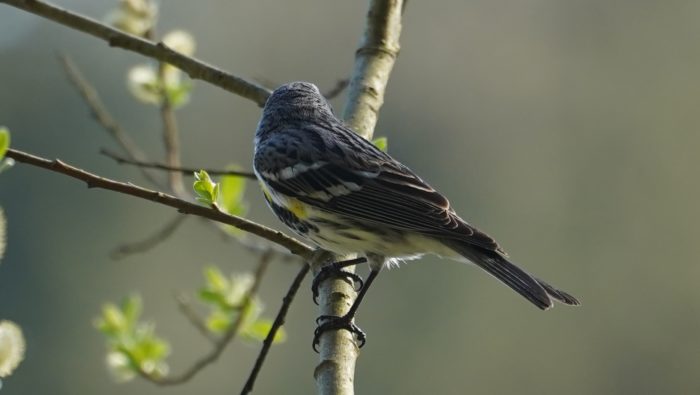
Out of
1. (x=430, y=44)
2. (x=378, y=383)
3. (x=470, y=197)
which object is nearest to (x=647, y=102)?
(x=470, y=197)

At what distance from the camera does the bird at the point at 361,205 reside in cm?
405

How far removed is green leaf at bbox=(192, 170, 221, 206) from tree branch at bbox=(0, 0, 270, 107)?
132cm

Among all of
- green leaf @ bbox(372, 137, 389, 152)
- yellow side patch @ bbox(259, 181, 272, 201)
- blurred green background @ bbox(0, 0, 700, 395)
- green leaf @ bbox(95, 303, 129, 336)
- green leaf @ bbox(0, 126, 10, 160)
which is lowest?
green leaf @ bbox(0, 126, 10, 160)

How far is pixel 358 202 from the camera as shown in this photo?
14.2 feet

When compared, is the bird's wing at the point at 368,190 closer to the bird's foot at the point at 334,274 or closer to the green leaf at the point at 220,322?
the bird's foot at the point at 334,274

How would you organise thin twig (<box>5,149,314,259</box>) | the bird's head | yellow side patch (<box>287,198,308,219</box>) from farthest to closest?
the bird's head, yellow side patch (<box>287,198,308,219</box>), thin twig (<box>5,149,314,259</box>)

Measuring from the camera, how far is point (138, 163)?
4.20m

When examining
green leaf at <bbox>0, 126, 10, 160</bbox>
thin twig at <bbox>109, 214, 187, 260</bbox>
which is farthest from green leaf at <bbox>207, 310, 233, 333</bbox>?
green leaf at <bbox>0, 126, 10, 160</bbox>

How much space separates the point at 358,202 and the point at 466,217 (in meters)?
21.0

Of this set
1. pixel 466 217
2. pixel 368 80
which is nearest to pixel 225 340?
pixel 368 80

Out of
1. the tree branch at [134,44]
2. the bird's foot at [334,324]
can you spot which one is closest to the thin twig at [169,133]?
the tree branch at [134,44]

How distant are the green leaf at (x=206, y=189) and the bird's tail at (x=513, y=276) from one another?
1.21 m

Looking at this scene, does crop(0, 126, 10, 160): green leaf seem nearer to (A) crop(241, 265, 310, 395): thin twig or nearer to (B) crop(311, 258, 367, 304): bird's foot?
(A) crop(241, 265, 310, 395): thin twig

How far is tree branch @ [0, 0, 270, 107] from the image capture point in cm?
425
